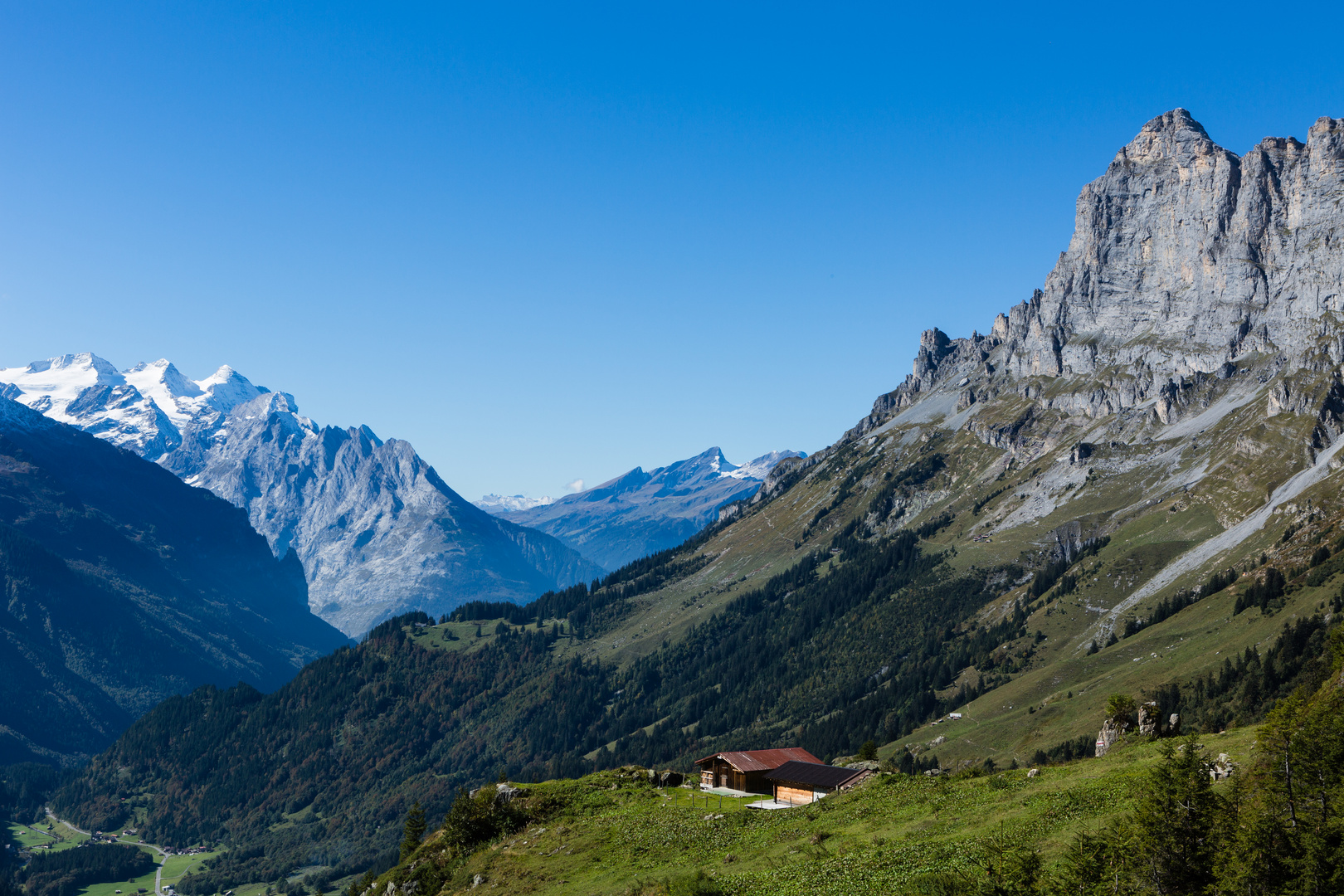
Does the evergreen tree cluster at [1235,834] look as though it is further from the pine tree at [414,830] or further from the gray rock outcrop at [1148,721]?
the pine tree at [414,830]

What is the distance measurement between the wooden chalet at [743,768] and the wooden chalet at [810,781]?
2.85m

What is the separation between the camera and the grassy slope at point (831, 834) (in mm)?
64312

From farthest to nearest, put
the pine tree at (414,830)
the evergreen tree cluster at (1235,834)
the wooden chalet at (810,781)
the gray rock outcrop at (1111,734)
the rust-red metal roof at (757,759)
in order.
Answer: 1. the pine tree at (414,830)
2. the rust-red metal roof at (757,759)
3. the gray rock outcrop at (1111,734)
4. the wooden chalet at (810,781)
5. the evergreen tree cluster at (1235,834)

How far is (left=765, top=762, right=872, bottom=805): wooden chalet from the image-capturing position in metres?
92.7

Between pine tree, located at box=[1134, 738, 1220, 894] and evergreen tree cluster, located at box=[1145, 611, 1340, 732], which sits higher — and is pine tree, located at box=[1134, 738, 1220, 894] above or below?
above

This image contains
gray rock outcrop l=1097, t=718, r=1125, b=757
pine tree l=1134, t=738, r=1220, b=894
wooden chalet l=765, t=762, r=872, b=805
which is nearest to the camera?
pine tree l=1134, t=738, r=1220, b=894

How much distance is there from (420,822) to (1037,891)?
112m

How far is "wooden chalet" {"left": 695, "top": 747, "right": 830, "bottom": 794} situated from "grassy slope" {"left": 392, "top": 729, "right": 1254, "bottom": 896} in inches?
405

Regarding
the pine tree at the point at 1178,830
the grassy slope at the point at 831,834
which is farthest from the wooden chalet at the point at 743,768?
the pine tree at the point at 1178,830

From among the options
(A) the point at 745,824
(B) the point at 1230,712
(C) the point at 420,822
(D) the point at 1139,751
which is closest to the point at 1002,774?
(D) the point at 1139,751

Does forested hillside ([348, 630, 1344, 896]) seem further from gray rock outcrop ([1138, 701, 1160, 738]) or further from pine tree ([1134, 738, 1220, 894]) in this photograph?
gray rock outcrop ([1138, 701, 1160, 738])

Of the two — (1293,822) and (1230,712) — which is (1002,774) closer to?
(1293,822)

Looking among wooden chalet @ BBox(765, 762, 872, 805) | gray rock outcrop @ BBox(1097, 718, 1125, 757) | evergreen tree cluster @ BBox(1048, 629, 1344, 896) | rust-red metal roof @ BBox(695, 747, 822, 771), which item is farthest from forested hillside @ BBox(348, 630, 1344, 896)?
rust-red metal roof @ BBox(695, 747, 822, 771)

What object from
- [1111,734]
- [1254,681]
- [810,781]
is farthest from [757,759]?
[1254,681]
